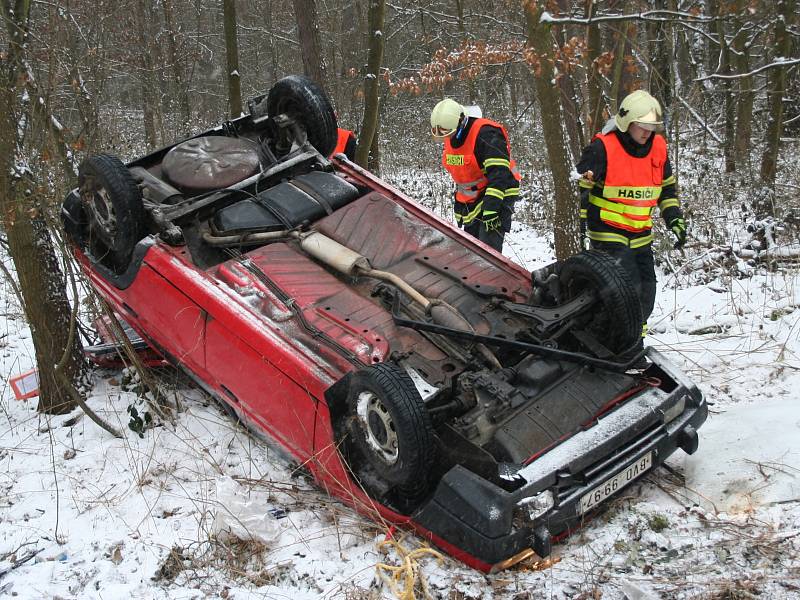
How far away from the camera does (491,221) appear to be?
5.52 m

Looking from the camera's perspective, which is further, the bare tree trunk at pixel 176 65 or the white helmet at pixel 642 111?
the bare tree trunk at pixel 176 65

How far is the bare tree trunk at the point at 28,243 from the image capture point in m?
4.23

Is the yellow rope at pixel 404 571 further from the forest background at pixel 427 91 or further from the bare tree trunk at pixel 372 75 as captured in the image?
the bare tree trunk at pixel 372 75

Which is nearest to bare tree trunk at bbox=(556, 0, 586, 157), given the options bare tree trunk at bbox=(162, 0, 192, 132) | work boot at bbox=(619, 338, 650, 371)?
work boot at bbox=(619, 338, 650, 371)

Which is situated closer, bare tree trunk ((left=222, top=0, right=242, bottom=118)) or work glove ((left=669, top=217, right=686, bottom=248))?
work glove ((left=669, top=217, right=686, bottom=248))

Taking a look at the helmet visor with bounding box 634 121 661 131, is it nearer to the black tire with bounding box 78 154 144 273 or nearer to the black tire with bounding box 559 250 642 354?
the black tire with bounding box 559 250 642 354

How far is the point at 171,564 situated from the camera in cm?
325

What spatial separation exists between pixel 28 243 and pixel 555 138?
Answer: 13.3 feet

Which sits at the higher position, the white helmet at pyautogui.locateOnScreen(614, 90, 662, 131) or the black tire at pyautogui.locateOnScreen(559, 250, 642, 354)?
the white helmet at pyautogui.locateOnScreen(614, 90, 662, 131)

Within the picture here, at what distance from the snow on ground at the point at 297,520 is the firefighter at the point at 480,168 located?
1824 millimetres

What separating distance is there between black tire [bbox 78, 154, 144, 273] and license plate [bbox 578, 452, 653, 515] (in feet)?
10.4

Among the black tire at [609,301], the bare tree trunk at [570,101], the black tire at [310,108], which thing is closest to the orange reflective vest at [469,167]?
the bare tree trunk at [570,101]

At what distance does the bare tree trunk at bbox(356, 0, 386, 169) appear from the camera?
7.86 meters

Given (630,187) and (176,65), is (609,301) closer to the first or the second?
(630,187)
